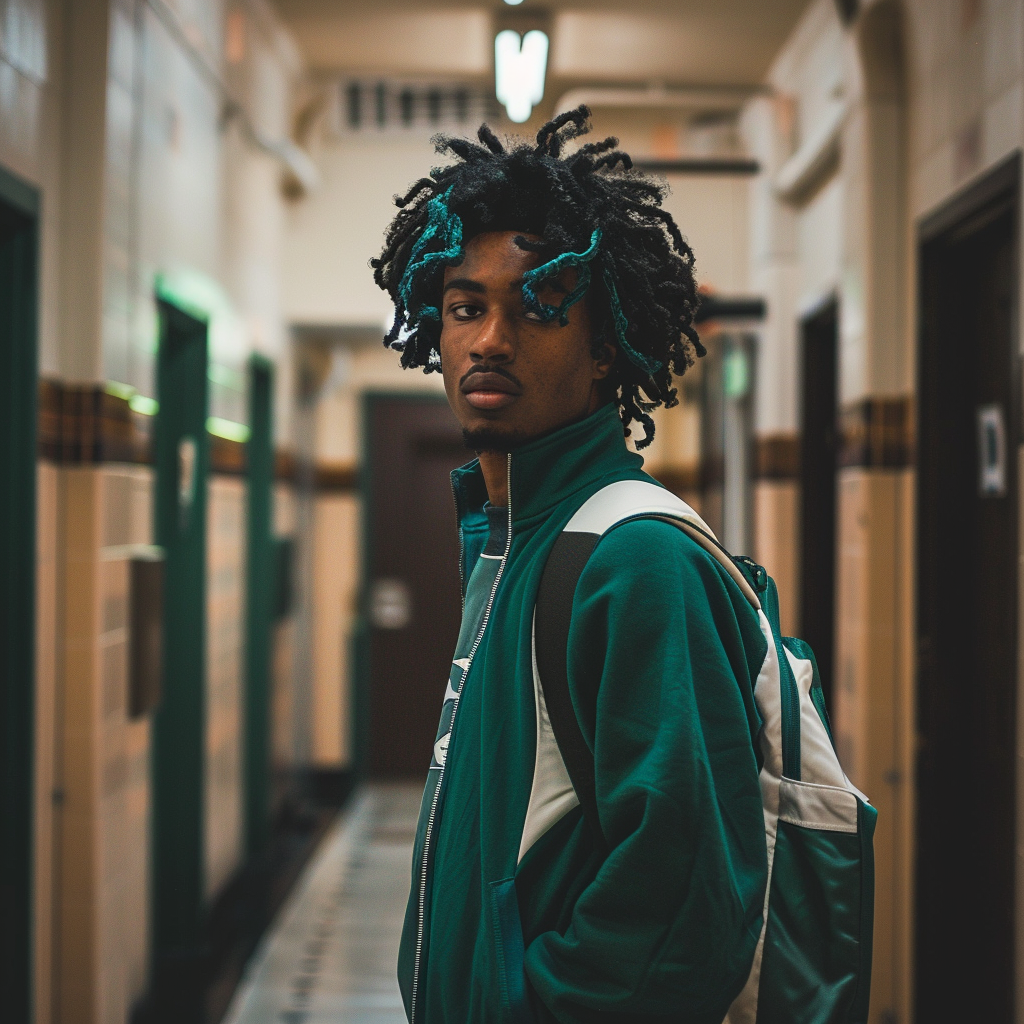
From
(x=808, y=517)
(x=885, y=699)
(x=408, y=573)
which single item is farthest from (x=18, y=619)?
(x=408, y=573)

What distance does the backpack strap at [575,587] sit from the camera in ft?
2.94

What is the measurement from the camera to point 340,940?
11.7ft

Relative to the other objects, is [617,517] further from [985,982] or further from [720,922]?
[985,982]

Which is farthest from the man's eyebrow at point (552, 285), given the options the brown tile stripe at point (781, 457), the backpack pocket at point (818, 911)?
the brown tile stripe at point (781, 457)

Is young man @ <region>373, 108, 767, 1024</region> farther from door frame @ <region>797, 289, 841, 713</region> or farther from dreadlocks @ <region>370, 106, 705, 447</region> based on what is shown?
door frame @ <region>797, 289, 841, 713</region>

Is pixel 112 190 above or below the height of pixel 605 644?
above

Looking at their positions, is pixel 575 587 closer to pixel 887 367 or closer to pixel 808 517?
pixel 887 367

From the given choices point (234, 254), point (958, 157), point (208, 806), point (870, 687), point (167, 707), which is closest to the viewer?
point (958, 157)

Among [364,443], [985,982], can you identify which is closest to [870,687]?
[985,982]

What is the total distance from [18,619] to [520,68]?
8.06 ft

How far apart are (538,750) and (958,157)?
2.06 m

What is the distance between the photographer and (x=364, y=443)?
5.88 meters

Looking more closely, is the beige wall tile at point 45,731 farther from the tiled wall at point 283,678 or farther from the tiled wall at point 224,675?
the tiled wall at point 283,678

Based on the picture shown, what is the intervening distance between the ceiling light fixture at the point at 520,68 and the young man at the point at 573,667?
266 cm
